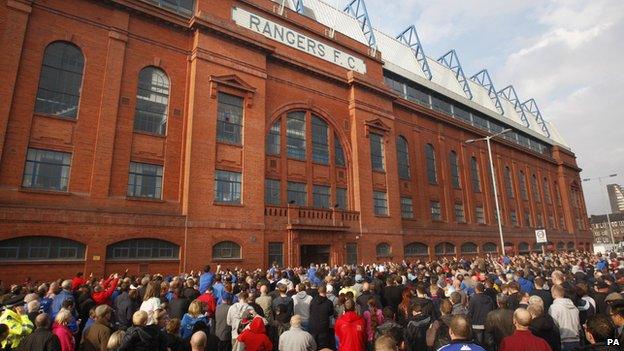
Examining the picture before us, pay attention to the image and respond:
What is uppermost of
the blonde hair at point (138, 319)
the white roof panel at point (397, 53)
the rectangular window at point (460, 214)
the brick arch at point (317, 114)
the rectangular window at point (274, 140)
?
the white roof panel at point (397, 53)

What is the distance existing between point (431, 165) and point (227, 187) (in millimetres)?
22445

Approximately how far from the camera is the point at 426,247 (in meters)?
31.7

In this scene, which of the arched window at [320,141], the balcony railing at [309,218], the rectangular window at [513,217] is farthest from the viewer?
the rectangular window at [513,217]

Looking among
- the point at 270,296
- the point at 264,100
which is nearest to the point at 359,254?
the point at 264,100

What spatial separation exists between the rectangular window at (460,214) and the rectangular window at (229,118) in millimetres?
24520

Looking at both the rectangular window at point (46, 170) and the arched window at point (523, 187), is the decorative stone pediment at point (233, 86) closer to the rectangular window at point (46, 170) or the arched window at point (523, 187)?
the rectangular window at point (46, 170)

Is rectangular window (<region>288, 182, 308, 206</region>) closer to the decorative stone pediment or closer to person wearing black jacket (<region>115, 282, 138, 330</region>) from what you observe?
the decorative stone pediment

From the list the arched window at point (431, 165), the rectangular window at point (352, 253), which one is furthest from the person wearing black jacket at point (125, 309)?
the arched window at point (431, 165)

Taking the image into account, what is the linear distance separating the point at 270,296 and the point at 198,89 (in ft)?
48.4

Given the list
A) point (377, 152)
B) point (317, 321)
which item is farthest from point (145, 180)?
point (377, 152)

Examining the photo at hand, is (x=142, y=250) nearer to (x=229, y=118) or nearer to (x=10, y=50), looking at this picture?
(x=229, y=118)

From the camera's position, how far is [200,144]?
19.7m

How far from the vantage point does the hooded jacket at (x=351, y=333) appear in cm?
614

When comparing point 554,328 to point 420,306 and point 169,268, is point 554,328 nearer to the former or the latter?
point 420,306
